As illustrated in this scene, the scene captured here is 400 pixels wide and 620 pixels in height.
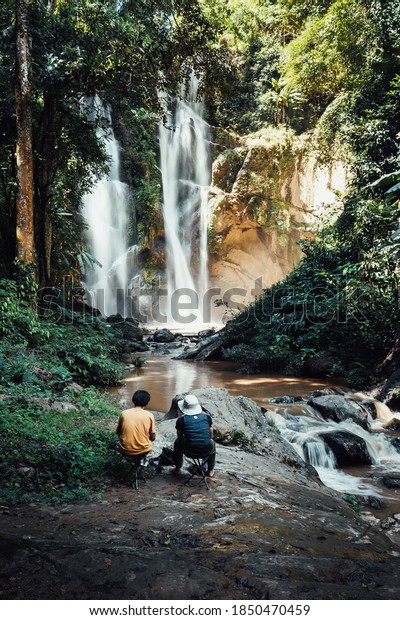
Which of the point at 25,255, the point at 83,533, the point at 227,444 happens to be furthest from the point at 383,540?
the point at 25,255

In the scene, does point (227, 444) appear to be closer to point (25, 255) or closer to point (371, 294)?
point (25, 255)

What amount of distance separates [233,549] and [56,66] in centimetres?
1126

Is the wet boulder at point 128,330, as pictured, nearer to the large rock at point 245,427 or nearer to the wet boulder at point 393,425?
the large rock at point 245,427

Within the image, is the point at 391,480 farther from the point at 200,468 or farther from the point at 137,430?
the point at 137,430

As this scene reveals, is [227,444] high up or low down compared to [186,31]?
down

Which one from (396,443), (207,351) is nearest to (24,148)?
(207,351)

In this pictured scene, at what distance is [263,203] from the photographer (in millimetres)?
27484

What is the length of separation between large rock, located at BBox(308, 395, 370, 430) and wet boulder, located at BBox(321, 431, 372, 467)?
1155 mm

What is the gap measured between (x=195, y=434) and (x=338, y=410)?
5.26m

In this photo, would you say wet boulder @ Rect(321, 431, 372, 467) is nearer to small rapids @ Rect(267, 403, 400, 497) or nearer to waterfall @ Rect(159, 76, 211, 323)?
small rapids @ Rect(267, 403, 400, 497)

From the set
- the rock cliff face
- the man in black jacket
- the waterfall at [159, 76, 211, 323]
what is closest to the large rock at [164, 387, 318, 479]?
the man in black jacket

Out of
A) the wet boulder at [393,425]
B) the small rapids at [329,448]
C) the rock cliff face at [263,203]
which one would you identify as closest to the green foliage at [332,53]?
the rock cliff face at [263,203]

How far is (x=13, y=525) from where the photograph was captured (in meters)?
3.17

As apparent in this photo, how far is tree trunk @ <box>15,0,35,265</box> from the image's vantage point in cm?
934
